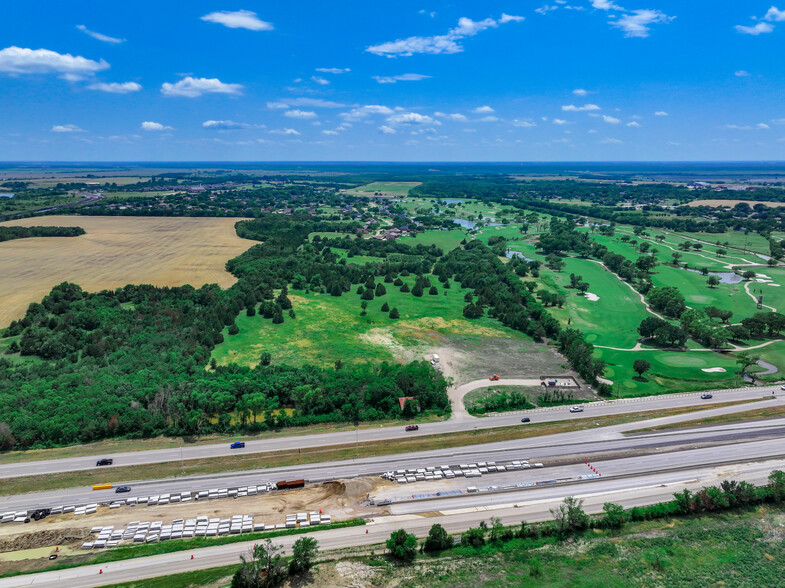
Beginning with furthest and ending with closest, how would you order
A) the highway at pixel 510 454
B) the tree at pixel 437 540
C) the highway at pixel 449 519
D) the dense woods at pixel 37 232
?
the dense woods at pixel 37 232 → the highway at pixel 510 454 → the tree at pixel 437 540 → the highway at pixel 449 519

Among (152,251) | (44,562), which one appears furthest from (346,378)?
(152,251)

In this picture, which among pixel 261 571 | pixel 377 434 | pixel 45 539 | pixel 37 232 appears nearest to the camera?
pixel 261 571

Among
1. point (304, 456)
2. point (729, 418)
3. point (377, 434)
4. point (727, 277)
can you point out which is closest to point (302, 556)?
point (304, 456)

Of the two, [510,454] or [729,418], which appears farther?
[729,418]

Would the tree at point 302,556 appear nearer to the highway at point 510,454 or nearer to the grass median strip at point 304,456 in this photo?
the highway at point 510,454

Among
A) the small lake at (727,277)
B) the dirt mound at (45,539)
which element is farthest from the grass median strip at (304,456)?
the small lake at (727,277)

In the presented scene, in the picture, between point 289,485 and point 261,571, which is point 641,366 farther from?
point 261,571

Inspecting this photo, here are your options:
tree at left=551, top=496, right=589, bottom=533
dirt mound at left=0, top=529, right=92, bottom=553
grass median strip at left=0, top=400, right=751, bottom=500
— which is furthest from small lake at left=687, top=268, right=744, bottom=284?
dirt mound at left=0, top=529, right=92, bottom=553
